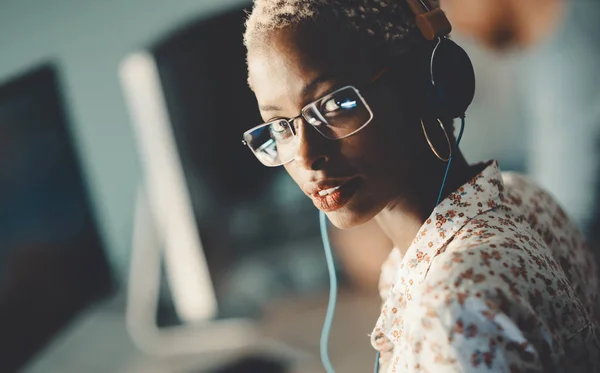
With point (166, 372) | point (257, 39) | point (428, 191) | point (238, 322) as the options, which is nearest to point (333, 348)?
point (238, 322)

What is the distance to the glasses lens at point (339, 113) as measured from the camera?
26.3 inches

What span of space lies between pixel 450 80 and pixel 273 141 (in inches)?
9.3

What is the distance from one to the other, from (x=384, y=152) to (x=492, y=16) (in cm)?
182

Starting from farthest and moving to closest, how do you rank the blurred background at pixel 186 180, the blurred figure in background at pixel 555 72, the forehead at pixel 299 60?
the blurred figure in background at pixel 555 72 < the blurred background at pixel 186 180 < the forehead at pixel 299 60

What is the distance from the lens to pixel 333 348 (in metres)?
2.26

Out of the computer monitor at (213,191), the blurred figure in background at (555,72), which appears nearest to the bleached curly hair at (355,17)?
the computer monitor at (213,191)

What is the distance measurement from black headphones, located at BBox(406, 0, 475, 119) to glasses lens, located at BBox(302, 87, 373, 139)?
3.9 inches

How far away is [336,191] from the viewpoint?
704 mm

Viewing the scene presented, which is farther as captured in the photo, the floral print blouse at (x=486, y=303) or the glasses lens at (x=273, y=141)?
the glasses lens at (x=273, y=141)

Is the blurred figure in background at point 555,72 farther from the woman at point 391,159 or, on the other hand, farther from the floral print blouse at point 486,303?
the floral print blouse at point 486,303

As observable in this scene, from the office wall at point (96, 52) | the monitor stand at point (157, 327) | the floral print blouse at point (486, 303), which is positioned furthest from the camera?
the office wall at point (96, 52)

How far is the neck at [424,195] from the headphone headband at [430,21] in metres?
0.17

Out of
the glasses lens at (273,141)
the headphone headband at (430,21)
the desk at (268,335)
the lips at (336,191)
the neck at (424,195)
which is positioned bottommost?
the desk at (268,335)

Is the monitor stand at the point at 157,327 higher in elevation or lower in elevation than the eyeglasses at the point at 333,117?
lower
